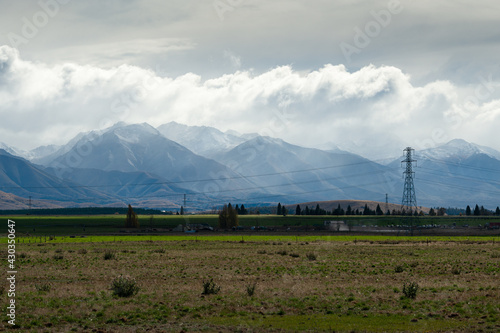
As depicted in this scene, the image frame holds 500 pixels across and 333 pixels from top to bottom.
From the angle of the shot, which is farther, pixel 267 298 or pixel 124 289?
pixel 124 289

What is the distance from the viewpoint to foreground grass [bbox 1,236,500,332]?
27984 mm

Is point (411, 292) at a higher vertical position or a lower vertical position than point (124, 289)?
higher

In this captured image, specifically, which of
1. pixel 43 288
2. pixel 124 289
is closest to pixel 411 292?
pixel 124 289

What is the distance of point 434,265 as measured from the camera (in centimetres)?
5494

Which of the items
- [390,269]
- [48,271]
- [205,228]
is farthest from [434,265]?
[205,228]

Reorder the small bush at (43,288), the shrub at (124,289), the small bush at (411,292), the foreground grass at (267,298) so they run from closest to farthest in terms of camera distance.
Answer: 1. the foreground grass at (267,298)
2. the small bush at (411,292)
3. the shrub at (124,289)
4. the small bush at (43,288)

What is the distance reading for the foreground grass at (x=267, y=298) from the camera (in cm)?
2798

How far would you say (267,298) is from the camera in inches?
1368

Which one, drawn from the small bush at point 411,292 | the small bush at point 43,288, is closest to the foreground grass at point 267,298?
the small bush at point 43,288

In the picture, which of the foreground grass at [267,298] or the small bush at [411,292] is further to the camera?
the small bush at [411,292]

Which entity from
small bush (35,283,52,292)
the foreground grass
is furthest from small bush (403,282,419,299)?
small bush (35,283,52,292)

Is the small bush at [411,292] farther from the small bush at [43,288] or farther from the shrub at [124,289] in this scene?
the small bush at [43,288]

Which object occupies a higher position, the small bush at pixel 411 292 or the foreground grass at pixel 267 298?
the small bush at pixel 411 292

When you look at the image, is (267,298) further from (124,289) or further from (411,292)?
(124,289)
